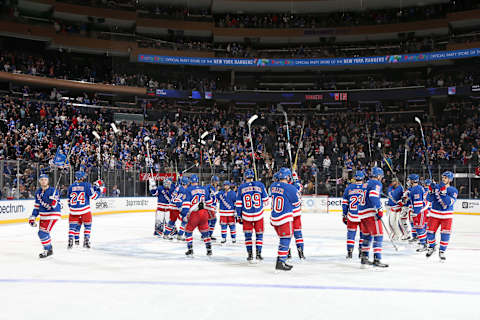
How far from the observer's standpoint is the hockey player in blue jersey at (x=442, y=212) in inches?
379

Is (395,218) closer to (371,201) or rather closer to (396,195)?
(396,195)

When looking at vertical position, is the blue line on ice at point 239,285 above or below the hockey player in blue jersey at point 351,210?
below

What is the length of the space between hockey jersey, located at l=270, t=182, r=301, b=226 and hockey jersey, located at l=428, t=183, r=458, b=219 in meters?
3.46

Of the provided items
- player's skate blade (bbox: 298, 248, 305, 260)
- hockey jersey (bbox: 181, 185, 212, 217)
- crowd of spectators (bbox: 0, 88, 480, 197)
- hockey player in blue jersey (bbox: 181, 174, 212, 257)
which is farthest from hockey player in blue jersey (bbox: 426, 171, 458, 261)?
crowd of spectators (bbox: 0, 88, 480, 197)

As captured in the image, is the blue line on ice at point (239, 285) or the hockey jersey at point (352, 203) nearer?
the blue line on ice at point (239, 285)

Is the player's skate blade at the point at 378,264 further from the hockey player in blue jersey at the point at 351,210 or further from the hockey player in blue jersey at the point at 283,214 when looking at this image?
the hockey player in blue jersey at the point at 283,214

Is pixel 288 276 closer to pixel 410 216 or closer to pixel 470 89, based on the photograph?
pixel 410 216

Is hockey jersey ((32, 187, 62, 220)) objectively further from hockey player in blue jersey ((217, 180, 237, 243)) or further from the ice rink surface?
hockey player in blue jersey ((217, 180, 237, 243))

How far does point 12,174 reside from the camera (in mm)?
16922

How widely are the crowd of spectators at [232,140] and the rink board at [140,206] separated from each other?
70 cm

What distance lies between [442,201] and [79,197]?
820cm

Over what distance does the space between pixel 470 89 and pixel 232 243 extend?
1017 inches

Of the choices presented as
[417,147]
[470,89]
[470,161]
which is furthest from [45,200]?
[470,89]

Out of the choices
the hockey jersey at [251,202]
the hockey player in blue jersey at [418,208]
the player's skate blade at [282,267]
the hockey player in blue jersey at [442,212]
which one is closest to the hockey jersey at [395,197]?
the hockey player in blue jersey at [418,208]
